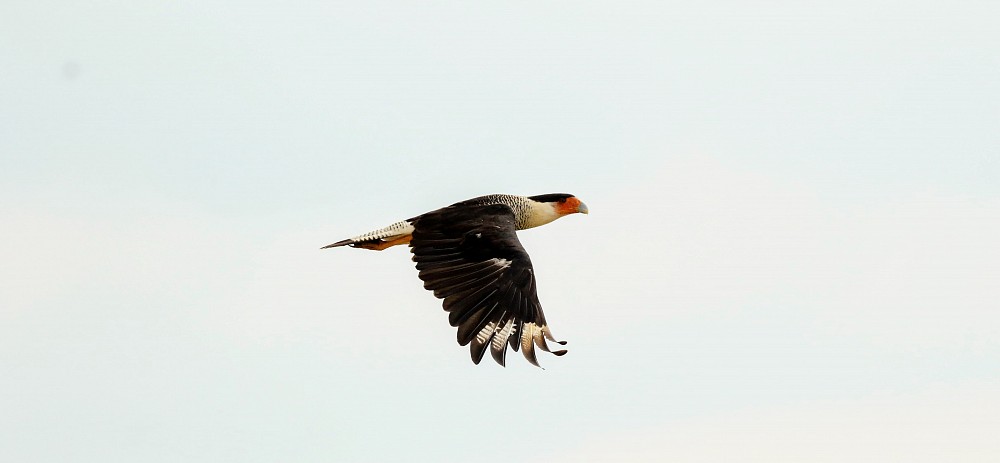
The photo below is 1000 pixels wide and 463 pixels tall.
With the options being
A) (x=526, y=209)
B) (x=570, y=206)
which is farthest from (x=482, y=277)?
(x=570, y=206)

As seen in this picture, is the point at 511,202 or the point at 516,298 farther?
the point at 511,202

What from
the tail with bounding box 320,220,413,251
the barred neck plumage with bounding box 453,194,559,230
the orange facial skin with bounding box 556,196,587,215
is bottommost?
the tail with bounding box 320,220,413,251

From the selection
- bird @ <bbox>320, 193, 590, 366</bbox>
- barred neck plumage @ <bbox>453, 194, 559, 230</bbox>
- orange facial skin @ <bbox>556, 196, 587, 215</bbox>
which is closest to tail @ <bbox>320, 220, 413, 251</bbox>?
bird @ <bbox>320, 193, 590, 366</bbox>

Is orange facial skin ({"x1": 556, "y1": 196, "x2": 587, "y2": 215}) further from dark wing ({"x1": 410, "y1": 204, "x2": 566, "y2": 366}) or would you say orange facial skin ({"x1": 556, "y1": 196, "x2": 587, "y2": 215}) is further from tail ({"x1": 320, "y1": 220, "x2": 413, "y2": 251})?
tail ({"x1": 320, "y1": 220, "x2": 413, "y2": 251})

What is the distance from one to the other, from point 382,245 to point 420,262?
115 centimetres

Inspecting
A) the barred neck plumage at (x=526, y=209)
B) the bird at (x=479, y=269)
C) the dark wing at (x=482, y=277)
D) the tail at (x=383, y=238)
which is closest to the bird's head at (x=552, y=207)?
the barred neck plumage at (x=526, y=209)

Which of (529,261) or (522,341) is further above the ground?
(529,261)

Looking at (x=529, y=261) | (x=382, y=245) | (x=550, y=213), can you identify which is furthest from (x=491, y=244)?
(x=550, y=213)

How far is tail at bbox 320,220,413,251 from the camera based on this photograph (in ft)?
47.9

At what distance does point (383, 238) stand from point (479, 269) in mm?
1552

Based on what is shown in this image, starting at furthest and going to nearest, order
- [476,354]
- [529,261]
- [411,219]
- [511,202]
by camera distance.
A: [511,202]
[411,219]
[529,261]
[476,354]

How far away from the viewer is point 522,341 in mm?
12602

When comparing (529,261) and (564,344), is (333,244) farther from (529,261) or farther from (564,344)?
(564,344)

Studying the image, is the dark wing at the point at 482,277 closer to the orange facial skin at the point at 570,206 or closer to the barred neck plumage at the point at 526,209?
the barred neck plumage at the point at 526,209
